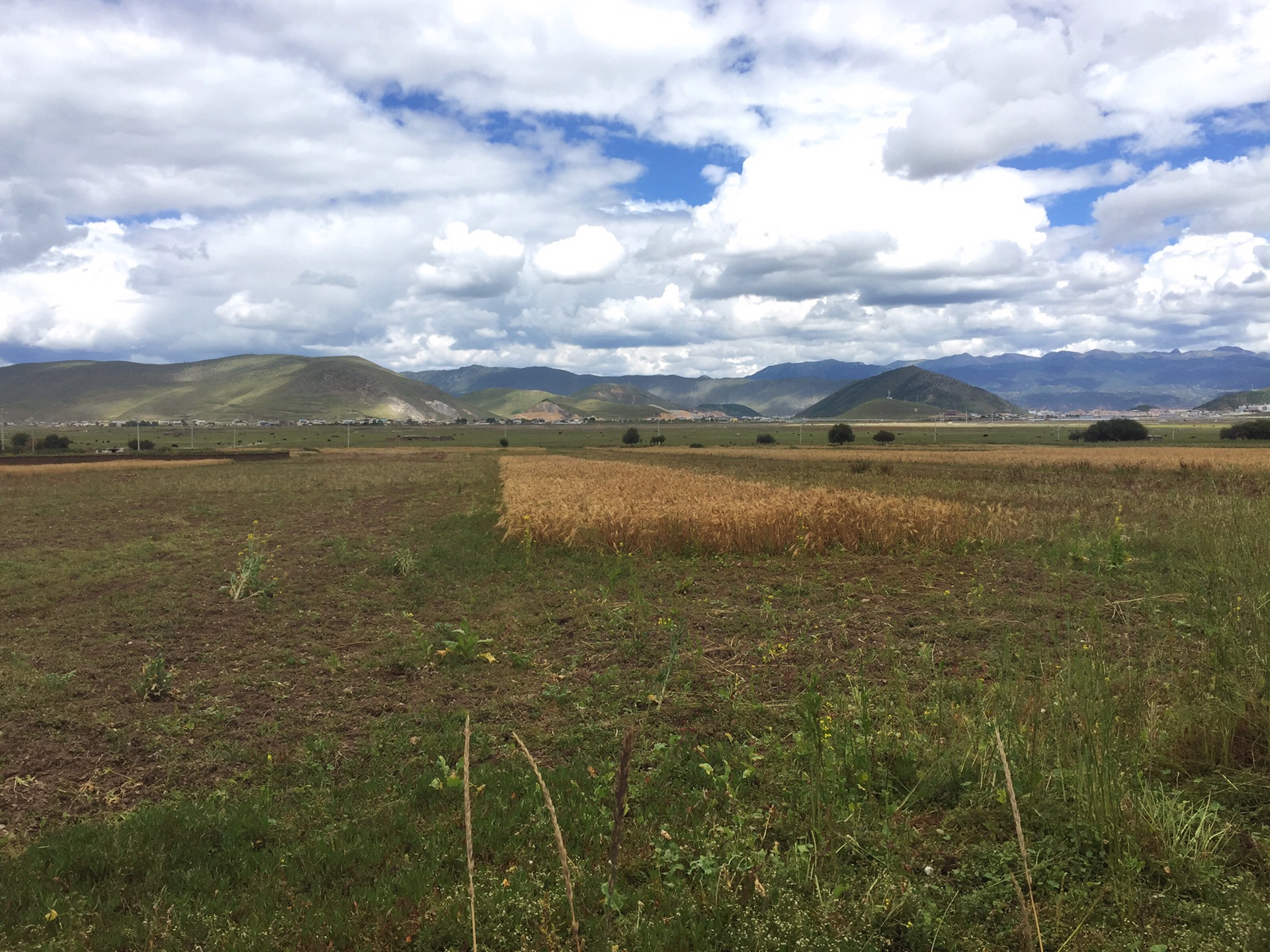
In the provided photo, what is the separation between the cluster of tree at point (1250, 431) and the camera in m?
96.2

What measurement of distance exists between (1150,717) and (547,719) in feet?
19.3

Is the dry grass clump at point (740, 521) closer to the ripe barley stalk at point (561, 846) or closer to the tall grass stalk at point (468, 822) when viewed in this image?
the tall grass stalk at point (468, 822)

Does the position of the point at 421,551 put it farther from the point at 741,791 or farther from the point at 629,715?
the point at 741,791

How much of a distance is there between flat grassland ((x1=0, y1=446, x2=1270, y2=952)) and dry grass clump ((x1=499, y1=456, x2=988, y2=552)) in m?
2.04

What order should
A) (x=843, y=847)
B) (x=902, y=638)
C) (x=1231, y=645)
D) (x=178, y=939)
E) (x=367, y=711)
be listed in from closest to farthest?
(x=178, y=939) → (x=843, y=847) → (x=1231, y=645) → (x=367, y=711) → (x=902, y=638)

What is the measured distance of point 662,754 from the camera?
6.77 metres

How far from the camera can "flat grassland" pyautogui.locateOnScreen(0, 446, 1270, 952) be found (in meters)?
4.24

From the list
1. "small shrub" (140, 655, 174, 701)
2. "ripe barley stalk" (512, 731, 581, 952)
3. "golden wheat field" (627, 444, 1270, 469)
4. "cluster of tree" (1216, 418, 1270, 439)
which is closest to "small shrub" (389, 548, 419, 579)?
"small shrub" (140, 655, 174, 701)

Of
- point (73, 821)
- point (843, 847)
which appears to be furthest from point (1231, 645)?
point (73, 821)

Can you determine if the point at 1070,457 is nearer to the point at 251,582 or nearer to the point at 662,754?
the point at 251,582

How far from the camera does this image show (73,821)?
586 centimetres

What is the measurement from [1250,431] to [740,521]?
116491 millimetres

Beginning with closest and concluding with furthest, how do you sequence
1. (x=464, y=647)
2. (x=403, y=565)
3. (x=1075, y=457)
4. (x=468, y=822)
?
1. (x=468, y=822)
2. (x=464, y=647)
3. (x=403, y=565)
4. (x=1075, y=457)

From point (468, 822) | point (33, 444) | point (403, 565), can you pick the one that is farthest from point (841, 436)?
point (33, 444)
